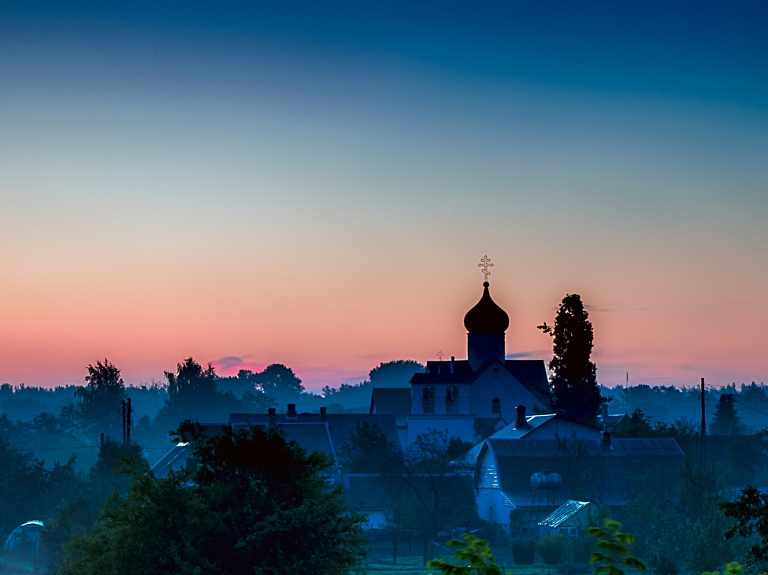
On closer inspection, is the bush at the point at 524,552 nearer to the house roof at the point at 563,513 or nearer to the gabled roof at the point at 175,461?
the house roof at the point at 563,513

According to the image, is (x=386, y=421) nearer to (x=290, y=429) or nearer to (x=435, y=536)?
(x=290, y=429)

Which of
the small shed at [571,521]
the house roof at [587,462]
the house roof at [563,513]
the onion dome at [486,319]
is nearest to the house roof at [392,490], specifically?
the house roof at [587,462]

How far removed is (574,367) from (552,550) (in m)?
29.6

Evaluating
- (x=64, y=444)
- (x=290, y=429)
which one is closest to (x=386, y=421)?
(x=290, y=429)

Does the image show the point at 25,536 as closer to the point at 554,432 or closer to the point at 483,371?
the point at 554,432

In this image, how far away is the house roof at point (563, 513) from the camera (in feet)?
169

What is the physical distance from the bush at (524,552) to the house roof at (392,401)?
178 feet

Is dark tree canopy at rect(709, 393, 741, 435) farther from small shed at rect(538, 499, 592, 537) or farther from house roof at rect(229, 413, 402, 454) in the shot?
small shed at rect(538, 499, 592, 537)

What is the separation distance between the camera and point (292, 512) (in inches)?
943

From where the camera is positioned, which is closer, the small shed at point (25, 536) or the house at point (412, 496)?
the small shed at point (25, 536)

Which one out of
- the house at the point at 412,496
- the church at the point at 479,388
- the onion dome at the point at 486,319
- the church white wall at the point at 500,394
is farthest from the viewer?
the onion dome at the point at 486,319

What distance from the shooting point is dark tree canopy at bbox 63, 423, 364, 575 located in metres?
23.5

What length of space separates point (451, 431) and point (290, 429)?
17.7m

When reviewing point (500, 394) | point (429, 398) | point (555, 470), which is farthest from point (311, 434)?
point (500, 394)
